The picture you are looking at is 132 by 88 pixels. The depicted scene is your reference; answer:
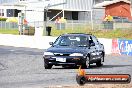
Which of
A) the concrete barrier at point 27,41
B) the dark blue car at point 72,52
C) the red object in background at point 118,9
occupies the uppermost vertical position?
the red object in background at point 118,9

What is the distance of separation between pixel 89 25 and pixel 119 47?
22.2 meters

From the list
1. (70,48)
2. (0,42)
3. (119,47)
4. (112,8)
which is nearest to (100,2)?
(112,8)

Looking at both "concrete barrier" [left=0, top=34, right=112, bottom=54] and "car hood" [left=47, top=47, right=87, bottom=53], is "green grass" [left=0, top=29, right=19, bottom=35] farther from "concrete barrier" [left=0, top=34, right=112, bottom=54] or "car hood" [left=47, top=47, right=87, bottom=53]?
"car hood" [left=47, top=47, right=87, bottom=53]

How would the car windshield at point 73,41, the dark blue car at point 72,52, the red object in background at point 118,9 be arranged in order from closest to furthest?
1. the dark blue car at point 72,52
2. the car windshield at point 73,41
3. the red object in background at point 118,9

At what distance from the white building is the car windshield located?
53.6 metres

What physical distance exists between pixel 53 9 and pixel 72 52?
59.0 m

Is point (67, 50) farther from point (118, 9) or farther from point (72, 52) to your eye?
point (118, 9)

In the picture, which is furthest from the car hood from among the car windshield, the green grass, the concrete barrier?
the green grass

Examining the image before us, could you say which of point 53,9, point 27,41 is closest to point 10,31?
point 53,9

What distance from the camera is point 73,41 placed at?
2303cm

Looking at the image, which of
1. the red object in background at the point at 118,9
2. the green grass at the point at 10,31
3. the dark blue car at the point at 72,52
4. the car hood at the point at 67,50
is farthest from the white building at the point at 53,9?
the car hood at the point at 67,50

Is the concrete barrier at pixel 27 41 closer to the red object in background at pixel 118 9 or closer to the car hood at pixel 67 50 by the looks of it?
the car hood at pixel 67 50

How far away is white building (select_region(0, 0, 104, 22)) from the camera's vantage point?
260 ft

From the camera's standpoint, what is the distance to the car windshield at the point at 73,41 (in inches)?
901
